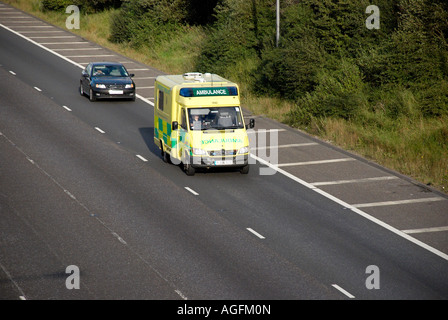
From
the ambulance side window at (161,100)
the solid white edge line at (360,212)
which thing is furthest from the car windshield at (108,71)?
the solid white edge line at (360,212)

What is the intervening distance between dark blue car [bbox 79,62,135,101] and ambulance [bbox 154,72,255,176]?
922 centimetres

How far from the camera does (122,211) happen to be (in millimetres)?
18516

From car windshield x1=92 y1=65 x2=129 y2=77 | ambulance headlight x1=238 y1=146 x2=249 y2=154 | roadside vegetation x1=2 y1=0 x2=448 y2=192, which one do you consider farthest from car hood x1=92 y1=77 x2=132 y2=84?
ambulance headlight x1=238 y1=146 x2=249 y2=154

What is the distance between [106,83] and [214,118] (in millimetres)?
11066

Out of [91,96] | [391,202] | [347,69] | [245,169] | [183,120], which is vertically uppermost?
[347,69]

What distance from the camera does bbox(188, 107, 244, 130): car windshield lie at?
2188cm

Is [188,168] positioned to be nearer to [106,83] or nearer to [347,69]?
[347,69]

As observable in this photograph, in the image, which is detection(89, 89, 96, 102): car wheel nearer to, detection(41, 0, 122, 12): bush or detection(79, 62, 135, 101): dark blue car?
detection(79, 62, 135, 101): dark blue car

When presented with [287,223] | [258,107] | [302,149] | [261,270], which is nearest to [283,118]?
[258,107]

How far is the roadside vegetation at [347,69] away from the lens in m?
25.0

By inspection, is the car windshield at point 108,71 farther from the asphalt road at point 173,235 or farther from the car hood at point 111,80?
the asphalt road at point 173,235

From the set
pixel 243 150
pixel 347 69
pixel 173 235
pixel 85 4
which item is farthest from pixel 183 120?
pixel 85 4

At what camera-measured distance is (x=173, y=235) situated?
1681cm
